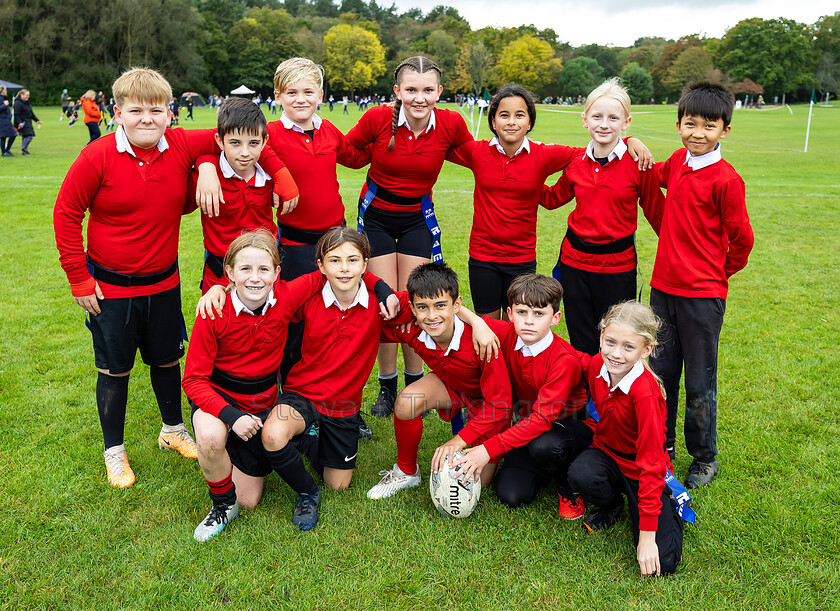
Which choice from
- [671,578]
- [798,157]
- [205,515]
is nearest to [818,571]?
[671,578]

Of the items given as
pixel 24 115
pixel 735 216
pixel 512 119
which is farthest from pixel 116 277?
pixel 24 115

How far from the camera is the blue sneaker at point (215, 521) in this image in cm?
307

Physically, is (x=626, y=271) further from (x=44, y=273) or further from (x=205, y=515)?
(x=44, y=273)

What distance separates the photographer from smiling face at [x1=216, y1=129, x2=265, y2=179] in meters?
3.46

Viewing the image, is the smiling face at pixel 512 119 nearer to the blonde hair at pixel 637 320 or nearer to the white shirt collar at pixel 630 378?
the blonde hair at pixel 637 320

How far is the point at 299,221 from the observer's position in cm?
400

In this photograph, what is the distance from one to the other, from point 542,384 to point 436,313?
A: 2.29 ft

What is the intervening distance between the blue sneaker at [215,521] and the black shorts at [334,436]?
496 millimetres

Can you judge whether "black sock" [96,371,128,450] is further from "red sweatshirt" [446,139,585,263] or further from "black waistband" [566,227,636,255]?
"black waistband" [566,227,636,255]

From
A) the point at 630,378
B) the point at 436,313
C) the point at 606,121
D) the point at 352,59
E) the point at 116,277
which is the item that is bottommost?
the point at 630,378

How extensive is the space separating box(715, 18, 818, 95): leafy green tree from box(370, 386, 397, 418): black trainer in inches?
3272

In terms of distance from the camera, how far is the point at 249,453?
11.0 ft

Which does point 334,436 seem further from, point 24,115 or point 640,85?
point 640,85

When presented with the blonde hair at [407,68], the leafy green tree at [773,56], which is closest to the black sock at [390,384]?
the blonde hair at [407,68]
